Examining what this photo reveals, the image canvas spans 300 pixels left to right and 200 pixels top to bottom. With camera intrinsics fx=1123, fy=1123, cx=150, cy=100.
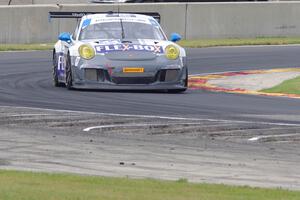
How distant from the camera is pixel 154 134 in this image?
13055mm

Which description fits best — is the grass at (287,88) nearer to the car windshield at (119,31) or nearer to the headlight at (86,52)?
the car windshield at (119,31)

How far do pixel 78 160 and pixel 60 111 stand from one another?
13.5 ft

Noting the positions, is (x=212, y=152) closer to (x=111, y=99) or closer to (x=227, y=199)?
(x=227, y=199)

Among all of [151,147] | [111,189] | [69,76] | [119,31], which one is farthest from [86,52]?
[111,189]

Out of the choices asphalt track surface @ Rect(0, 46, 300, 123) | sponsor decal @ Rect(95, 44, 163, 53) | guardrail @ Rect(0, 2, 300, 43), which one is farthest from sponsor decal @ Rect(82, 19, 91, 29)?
guardrail @ Rect(0, 2, 300, 43)

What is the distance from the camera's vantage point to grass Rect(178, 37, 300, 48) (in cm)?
3234

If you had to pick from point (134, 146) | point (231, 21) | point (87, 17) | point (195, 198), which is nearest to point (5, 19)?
point (231, 21)

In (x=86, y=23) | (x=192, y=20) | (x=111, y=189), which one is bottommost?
(x=192, y=20)

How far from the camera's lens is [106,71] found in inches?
714

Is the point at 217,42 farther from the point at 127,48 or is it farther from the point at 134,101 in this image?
the point at 134,101

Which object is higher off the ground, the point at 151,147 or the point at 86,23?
the point at 151,147

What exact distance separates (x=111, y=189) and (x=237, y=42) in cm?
2447

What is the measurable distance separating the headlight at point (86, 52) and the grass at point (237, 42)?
1367cm

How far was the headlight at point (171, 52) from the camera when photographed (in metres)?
18.3
